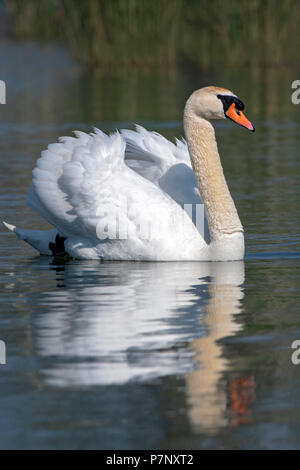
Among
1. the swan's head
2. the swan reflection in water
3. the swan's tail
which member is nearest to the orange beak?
the swan's head

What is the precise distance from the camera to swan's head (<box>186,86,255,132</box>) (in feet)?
29.7

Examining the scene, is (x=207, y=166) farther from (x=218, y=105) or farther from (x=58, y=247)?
(x=58, y=247)

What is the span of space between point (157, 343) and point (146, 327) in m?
0.44

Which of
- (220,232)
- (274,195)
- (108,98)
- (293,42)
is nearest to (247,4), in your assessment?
(293,42)

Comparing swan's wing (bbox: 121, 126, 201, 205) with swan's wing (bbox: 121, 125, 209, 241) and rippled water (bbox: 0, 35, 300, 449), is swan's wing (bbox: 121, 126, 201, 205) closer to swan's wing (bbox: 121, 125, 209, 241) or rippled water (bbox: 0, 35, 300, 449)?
swan's wing (bbox: 121, 125, 209, 241)

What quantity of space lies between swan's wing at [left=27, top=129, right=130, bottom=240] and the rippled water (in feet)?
1.20

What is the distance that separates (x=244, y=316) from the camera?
7.29 m

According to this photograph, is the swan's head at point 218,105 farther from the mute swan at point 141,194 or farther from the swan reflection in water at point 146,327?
the swan reflection in water at point 146,327

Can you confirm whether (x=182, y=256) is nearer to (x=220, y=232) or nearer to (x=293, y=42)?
(x=220, y=232)

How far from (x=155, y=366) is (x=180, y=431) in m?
0.99

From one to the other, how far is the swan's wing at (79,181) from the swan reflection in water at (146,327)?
1.24ft

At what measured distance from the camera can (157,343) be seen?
6.57 m

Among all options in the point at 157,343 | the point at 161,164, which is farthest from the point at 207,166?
the point at 157,343

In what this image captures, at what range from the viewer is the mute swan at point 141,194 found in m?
8.97
